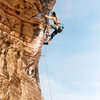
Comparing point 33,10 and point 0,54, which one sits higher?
point 33,10

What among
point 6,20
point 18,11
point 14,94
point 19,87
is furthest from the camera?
point 18,11

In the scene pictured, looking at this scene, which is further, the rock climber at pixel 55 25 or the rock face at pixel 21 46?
the rock climber at pixel 55 25

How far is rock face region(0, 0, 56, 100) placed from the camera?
359 inches

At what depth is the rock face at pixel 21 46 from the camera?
9117 mm

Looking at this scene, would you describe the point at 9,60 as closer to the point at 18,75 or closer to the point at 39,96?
the point at 18,75

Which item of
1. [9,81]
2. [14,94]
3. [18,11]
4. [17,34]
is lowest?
[14,94]

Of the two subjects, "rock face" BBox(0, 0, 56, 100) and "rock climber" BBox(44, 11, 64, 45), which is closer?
"rock face" BBox(0, 0, 56, 100)

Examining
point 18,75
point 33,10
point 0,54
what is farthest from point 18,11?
point 18,75

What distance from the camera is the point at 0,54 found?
9281mm

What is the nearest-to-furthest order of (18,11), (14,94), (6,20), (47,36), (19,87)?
(14,94) < (19,87) < (6,20) < (18,11) < (47,36)

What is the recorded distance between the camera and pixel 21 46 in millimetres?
10820

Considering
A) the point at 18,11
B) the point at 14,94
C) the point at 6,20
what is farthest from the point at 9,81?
the point at 18,11

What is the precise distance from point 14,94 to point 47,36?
5.27 m

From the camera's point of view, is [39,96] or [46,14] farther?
[46,14]
